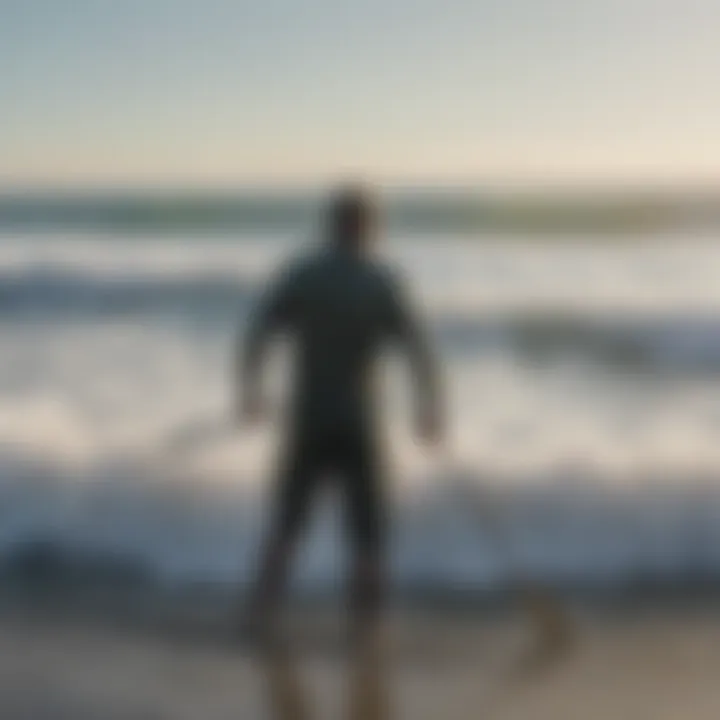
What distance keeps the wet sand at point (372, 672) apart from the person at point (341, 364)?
47 centimetres

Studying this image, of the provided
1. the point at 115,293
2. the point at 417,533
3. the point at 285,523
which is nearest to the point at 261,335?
the point at 285,523

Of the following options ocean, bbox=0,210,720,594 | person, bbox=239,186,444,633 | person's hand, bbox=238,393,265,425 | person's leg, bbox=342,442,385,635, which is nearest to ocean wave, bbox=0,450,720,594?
ocean, bbox=0,210,720,594

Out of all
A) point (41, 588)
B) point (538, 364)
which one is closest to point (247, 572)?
point (41, 588)

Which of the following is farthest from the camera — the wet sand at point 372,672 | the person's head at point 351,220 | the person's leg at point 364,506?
the person's leg at point 364,506

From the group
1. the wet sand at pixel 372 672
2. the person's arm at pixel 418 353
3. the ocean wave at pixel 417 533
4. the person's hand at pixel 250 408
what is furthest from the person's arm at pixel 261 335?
the ocean wave at pixel 417 533

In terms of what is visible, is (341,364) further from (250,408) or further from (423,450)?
(423,450)

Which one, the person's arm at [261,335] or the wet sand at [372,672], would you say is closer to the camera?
the wet sand at [372,672]

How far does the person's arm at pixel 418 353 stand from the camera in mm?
4539

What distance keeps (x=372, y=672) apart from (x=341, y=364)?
1.13 metres

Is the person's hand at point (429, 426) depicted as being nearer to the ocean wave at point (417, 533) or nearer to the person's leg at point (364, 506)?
the person's leg at point (364, 506)

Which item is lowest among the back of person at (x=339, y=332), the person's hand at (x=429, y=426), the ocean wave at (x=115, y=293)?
the person's hand at (x=429, y=426)

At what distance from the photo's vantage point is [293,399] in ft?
15.3

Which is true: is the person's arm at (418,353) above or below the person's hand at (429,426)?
above

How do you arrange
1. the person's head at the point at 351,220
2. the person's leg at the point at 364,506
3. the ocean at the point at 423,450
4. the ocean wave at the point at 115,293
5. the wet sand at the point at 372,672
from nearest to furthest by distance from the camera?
the wet sand at the point at 372,672
the person's head at the point at 351,220
the person's leg at the point at 364,506
the ocean at the point at 423,450
the ocean wave at the point at 115,293
